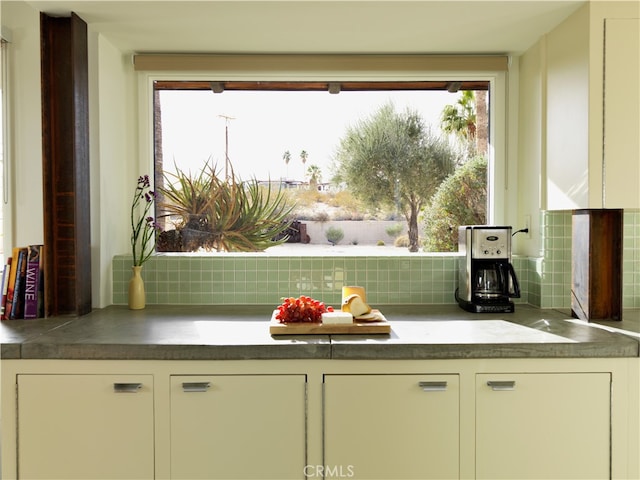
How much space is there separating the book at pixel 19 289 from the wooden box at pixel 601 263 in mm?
2386

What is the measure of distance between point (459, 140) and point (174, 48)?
1.51 meters

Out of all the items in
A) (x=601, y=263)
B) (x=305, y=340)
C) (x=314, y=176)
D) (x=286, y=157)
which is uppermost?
(x=286, y=157)

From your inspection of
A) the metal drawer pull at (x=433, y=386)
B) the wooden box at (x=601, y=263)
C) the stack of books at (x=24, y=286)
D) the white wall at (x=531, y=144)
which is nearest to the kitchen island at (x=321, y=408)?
the metal drawer pull at (x=433, y=386)

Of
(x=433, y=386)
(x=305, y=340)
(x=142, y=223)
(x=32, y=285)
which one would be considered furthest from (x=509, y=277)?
(x=32, y=285)

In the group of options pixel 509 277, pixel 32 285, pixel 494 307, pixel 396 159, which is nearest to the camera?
pixel 32 285

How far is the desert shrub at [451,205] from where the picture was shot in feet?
9.20

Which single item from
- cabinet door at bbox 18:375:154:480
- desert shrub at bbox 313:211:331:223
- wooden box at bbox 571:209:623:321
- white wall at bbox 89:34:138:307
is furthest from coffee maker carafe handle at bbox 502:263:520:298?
white wall at bbox 89:34:138:307

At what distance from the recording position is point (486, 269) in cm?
249

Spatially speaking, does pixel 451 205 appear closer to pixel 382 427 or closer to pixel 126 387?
pixel 382 427

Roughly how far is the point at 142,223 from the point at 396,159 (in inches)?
53.9

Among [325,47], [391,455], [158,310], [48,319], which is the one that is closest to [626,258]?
[391,455]

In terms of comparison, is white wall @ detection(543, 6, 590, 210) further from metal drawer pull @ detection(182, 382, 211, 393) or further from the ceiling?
metal drawer pull @ detection(182, 382, 211, 393)

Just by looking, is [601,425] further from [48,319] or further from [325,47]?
[48,319]

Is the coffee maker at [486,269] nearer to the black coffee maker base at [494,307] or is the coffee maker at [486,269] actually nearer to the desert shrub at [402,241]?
the black coffee maker base at [494,307]
